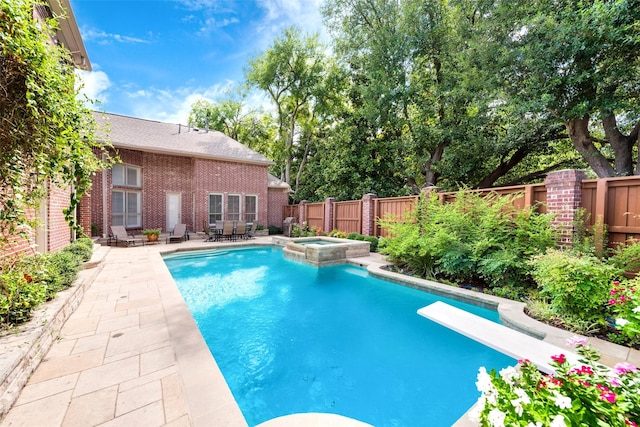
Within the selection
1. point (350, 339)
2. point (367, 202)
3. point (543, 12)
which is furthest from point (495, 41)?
point (350, 339)

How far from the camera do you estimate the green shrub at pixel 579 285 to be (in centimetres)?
339

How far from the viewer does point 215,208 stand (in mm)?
14195

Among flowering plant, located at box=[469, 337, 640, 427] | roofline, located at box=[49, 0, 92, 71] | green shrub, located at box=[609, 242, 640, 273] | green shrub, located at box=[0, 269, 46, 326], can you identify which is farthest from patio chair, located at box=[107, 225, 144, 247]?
green shrub, located at box=[609, 242, 640, 273]

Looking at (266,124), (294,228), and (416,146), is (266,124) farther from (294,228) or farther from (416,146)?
(416,146)

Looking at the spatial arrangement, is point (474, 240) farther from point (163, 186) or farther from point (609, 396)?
point (163, 186)

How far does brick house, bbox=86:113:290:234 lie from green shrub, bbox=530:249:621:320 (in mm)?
13766

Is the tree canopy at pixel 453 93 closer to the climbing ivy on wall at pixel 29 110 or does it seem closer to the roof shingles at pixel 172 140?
the roof shingles at pixel 172 140

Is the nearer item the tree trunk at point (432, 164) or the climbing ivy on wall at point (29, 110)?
the climbing ivy on wall at point (29, 110)

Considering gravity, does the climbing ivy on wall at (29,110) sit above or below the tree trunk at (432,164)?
below

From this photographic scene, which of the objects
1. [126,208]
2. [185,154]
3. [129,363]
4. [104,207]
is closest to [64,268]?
[129,363]

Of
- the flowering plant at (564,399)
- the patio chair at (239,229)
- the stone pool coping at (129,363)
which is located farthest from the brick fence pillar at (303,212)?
the flowering plant at (564,399)

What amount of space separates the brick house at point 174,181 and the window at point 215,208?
20mm

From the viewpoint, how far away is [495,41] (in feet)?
30.7

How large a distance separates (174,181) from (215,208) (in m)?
2.43
